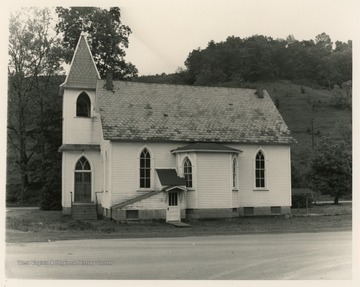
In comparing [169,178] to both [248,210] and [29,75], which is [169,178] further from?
[29,75]

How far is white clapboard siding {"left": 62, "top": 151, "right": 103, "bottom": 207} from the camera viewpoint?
3409 centimetres

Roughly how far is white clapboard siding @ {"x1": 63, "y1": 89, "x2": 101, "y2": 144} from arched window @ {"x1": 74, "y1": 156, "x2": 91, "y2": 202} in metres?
1.36

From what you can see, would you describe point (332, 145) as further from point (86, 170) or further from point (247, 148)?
point (86, 170)

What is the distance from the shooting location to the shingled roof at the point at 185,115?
31.5m

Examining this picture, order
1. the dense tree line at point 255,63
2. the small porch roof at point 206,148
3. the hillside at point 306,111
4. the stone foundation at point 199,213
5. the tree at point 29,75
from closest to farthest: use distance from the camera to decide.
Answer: the stone foundation at point 199,213
the small porch roof at point 206,148
the tree at point 29,75
the dense tree line at point 255,63
the hillside at point 306,111

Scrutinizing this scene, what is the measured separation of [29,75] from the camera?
46656 millimetres

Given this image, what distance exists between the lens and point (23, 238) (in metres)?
19.9

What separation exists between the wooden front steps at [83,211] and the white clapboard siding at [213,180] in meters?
7.19

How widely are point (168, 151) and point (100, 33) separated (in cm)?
2047

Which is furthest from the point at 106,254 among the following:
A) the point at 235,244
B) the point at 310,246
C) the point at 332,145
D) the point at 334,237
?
the point at 332,145

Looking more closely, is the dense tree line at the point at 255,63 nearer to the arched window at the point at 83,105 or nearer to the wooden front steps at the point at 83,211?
the arched window at the point at 83,105

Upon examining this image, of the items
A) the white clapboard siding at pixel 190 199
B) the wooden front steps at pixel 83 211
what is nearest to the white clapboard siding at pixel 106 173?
the wooden front steps at pixel 83 211

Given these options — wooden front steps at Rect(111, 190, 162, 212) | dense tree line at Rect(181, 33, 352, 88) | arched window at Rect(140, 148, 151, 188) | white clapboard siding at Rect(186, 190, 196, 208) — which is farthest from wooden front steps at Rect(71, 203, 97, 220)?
dense tree line at Rect(181, 33, 352, 88)

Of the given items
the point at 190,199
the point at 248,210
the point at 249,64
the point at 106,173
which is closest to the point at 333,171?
the point at 248,210
